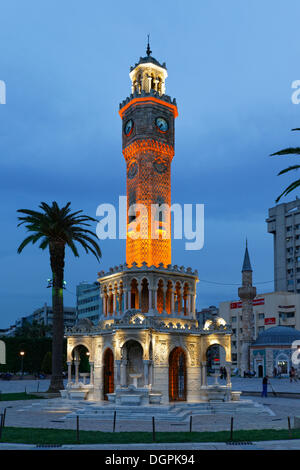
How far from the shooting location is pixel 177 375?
40.5 meters

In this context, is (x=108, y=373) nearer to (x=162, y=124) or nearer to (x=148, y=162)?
(x=148, y=162)

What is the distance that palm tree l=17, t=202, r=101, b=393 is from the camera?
45.6 metres

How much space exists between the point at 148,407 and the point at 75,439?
12.5m

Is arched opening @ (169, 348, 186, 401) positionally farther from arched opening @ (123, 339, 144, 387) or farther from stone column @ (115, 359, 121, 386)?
stone column @ (115, 359, 121, 386)

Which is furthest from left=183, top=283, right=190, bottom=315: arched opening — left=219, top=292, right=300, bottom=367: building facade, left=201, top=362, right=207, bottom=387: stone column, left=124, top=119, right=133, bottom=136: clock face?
left=219, top=292, right=300, bottom=367: building facade

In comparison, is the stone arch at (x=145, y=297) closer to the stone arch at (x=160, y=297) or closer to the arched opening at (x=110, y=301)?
the stone arch at (x=160, y=297)

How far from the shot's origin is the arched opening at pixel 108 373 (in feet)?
132

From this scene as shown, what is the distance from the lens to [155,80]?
151 feet

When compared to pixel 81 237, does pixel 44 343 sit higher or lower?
lower

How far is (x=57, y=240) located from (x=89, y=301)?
126 m

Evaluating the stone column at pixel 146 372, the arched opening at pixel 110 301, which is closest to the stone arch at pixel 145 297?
the arched opening at pixel 110 301

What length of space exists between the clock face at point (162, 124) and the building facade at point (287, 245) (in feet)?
337

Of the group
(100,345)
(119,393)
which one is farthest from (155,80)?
(119,393)

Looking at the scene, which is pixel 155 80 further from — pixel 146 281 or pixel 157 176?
pixel 146 281
